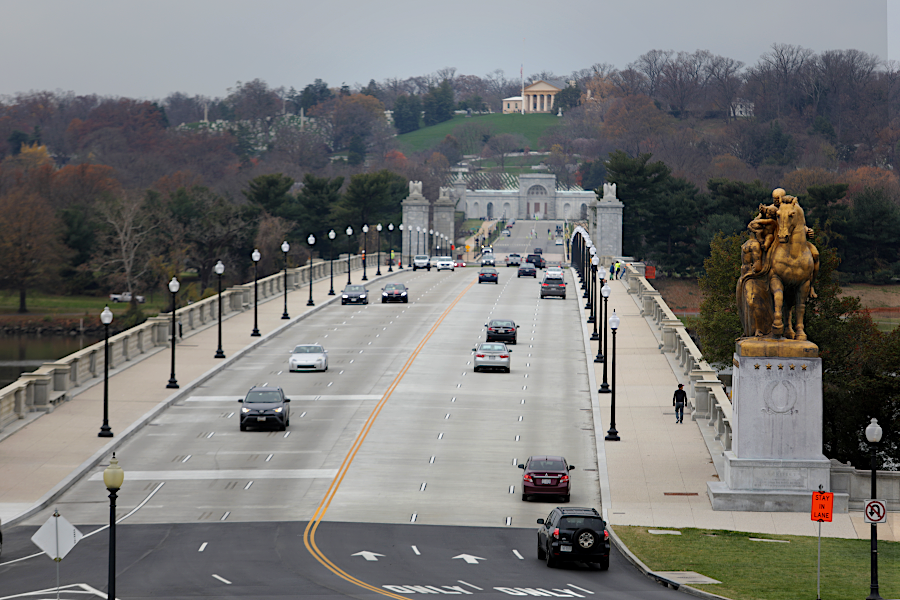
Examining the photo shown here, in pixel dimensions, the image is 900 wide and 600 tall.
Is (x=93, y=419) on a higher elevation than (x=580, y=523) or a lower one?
lower

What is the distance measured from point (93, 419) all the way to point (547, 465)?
1768 centimetres

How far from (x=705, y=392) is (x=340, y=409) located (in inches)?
529

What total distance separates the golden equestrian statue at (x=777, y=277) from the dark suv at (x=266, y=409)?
16.9 m

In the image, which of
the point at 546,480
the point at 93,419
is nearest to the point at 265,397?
the point at 93,419

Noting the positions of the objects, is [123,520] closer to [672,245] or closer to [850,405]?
[850,405]

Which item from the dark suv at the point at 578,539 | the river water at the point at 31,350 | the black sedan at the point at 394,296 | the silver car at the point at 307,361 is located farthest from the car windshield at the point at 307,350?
the river water at the point at 31,350

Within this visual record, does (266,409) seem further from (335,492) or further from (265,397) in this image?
(335,492)

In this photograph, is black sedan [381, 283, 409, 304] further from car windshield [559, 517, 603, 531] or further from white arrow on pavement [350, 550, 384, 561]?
car windshield [559, 517, 603, 531]

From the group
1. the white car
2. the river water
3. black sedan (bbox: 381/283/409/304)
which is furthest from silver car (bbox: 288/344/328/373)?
the white car

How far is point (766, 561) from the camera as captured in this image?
27.0 m

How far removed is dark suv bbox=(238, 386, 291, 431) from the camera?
42.1 metres

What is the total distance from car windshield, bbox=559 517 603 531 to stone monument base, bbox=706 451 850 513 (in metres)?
7.00

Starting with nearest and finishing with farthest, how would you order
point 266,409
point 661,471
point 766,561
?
point 766,561
point 661,471
point 266,409

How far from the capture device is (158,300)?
118562 mm
